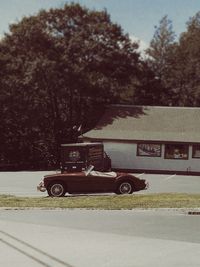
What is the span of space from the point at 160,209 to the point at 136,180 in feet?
18.6

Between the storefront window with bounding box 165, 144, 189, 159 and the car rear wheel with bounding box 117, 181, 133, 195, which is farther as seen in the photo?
the storefront window with bounding box 165, 144, 189, 159

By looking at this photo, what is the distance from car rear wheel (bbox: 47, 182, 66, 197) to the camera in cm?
2231

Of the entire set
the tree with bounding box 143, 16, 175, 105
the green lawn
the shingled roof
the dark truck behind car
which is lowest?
the green lawn

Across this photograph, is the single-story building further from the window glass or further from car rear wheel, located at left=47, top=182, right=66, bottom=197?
car rear wheel, located at left=47, top=182, right=66, bottom=197

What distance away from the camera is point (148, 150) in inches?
1741

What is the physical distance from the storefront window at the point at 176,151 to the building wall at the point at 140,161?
274 mm

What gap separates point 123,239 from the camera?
12188 mm

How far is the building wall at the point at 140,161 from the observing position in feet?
142

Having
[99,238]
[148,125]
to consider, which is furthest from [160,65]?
[99,238]

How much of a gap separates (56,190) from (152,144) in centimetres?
2277

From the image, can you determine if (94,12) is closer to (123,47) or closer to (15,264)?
(123,47)

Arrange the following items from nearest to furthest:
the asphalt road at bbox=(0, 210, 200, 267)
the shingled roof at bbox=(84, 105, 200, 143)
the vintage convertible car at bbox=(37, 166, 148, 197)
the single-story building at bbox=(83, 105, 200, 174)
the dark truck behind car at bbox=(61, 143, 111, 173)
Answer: the asphalt road at bbox=(0, 210, 200, 267) < the vintage convertible car at bbox=(37, 166, 148, 197) < the dark truck behind car at bbox=(61, 143, 111, 173) < the single-story building at bbox=(83, 105, 200, 174) < the shingled roof at bbox=(84, 105, 200, 143)

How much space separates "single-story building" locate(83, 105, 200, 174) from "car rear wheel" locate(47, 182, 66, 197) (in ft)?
71.8

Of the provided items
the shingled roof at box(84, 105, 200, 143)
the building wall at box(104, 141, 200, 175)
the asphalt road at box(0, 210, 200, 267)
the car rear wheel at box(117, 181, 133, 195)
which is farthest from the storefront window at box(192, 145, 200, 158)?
the asphalt road at box(0, 210, 200, 267)
